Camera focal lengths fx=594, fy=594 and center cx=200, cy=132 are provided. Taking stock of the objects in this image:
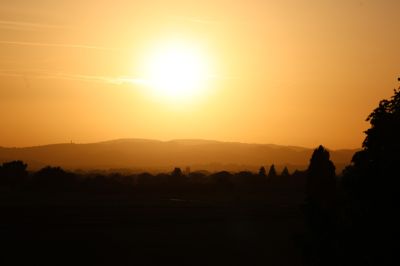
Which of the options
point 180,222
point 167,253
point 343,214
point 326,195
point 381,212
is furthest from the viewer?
point 180,222

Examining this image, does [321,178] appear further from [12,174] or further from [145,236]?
[12,174]

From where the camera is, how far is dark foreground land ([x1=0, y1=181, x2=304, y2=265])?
39.8 metres

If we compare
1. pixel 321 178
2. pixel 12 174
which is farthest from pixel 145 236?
pixel 12 174

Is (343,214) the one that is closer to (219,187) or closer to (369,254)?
(369,254)

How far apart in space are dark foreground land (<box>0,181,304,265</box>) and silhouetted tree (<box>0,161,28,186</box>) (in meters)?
58.5

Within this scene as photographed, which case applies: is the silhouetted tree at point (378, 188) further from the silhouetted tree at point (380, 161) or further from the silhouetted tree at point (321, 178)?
the silhouetted tree at point (321, 178)

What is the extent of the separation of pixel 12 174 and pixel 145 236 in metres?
94.7

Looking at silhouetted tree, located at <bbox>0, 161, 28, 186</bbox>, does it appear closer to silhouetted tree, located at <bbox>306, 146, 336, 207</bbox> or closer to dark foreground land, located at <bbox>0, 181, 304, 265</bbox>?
dark foreground land, located at <bbox>0, 181, 304, 265</bbox>

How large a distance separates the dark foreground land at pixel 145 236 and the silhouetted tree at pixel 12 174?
58.5m

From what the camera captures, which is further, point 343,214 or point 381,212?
point 343,214

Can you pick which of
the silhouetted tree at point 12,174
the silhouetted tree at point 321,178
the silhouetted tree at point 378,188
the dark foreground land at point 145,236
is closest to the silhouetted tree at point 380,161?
the silhouetted tree at point 378,188

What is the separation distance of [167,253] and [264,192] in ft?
294

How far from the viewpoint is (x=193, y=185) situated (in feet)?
429

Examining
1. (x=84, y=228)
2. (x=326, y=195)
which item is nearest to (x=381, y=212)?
(x=326, y=195)
